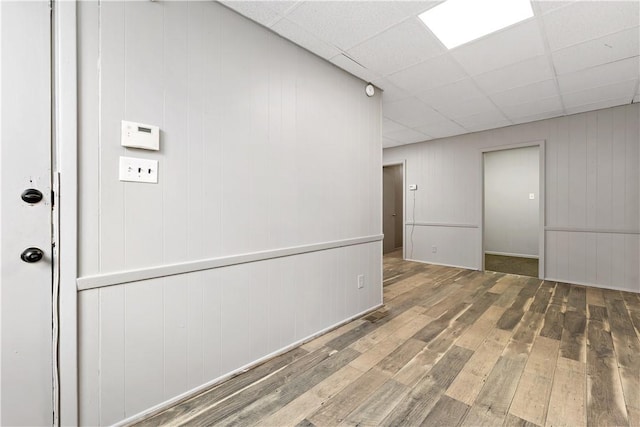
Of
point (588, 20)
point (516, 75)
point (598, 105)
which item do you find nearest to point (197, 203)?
point (588, 20)

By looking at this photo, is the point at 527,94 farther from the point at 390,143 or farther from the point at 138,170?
the point at 138,170

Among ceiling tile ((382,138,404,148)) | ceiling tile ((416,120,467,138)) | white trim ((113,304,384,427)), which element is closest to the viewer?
white trim ((113,304,384,427))

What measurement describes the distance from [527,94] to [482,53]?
4.55 ft

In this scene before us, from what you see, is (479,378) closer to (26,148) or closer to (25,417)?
(25,417)

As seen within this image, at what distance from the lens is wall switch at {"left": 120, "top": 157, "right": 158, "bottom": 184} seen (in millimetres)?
1437

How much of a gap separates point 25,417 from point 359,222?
8.34 ft

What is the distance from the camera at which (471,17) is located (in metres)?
1.99

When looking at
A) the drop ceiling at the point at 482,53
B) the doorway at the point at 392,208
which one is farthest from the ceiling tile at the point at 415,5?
the doorway at the point at 392,208

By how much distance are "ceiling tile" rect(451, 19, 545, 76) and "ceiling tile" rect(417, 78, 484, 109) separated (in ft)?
1.10

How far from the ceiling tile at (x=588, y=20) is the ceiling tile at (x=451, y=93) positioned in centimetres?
85

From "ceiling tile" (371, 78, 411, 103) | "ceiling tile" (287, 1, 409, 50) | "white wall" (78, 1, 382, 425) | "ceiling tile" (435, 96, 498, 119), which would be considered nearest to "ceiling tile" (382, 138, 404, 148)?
"ceiling tile" (435, 96, 498, 119)

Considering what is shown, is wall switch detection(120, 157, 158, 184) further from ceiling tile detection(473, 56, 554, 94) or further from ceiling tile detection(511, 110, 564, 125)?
ceiling tile detection(511, 110, 564, 125)

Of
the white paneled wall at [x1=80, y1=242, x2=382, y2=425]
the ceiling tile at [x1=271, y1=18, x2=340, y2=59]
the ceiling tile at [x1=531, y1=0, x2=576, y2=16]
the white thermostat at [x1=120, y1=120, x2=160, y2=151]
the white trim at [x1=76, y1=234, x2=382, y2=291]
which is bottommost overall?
the white paneled wall at [x1=80, y1=242, x2=382, y2=425]

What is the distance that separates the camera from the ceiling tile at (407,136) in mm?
4977
